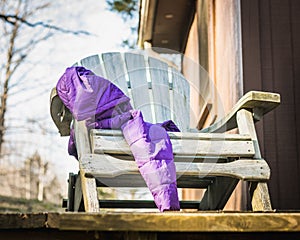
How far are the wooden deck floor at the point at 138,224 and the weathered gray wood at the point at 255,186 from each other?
0.68 m

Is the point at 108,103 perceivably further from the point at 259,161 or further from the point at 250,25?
the point at 250,25

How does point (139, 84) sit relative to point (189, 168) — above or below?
above

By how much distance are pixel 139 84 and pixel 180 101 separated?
0.85 ft

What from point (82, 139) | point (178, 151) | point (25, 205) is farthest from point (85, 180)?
point (25, 205)

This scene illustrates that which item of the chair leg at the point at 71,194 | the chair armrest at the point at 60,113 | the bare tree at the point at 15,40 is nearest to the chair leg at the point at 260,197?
the chair armrest at the point at 60,113

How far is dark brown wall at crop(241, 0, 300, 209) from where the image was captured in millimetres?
2972

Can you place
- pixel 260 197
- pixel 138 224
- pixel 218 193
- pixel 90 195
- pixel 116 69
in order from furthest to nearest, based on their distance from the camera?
pixel 116 69, pixel 218 193, pixel 260 197, pixel 90 195, pixel 138 224

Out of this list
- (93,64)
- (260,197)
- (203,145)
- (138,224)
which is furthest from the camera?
(93,64)

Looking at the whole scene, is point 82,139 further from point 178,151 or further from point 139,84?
point 139,84

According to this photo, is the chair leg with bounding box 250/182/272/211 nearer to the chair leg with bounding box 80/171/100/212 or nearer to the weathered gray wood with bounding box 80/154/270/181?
the weathered gray wood with bounding box 80/154/270/181

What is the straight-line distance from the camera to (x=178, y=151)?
8.10ft

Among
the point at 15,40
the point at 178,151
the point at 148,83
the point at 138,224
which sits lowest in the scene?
the point at 138,224

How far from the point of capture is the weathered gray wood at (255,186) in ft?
7.80

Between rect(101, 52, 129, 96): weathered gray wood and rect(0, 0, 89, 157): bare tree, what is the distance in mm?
7169
